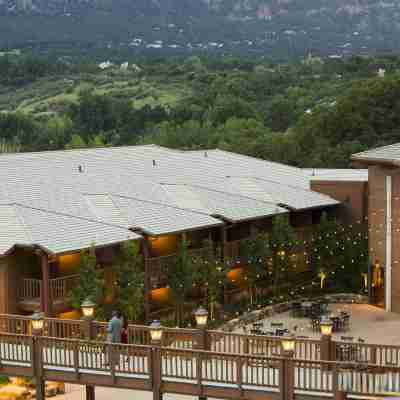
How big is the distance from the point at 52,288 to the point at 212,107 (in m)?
93.7

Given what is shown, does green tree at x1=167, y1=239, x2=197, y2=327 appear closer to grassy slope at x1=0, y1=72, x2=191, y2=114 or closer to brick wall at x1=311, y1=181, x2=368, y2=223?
brick wall at x1=311, y1=181, x2=368, y2=223

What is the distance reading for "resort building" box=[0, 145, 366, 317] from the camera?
39.9m

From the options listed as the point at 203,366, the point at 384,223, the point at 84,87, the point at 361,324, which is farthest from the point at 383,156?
the point at 84,87

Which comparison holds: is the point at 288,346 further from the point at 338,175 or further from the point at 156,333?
the point at 338,175

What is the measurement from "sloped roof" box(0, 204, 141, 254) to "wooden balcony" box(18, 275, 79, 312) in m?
1.38

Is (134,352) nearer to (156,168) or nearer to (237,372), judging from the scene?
(237,372)

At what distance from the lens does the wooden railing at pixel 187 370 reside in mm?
28562

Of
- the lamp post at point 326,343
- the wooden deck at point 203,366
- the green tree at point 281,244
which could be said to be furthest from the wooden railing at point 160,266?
the lamp post at point 326,343

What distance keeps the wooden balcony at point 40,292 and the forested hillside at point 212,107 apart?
151 feet

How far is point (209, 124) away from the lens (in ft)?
392

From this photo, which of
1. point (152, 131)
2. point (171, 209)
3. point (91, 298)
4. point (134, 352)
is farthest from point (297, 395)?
point (152, 131)

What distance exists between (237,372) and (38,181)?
64.8ft

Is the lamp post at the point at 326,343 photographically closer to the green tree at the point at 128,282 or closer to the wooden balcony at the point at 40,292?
the green tree at the point at 128,282

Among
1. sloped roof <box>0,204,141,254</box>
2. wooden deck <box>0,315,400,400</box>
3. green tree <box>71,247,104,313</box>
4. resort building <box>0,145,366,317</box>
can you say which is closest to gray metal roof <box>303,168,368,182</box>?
resort building <box>0,145,366,317</box>
